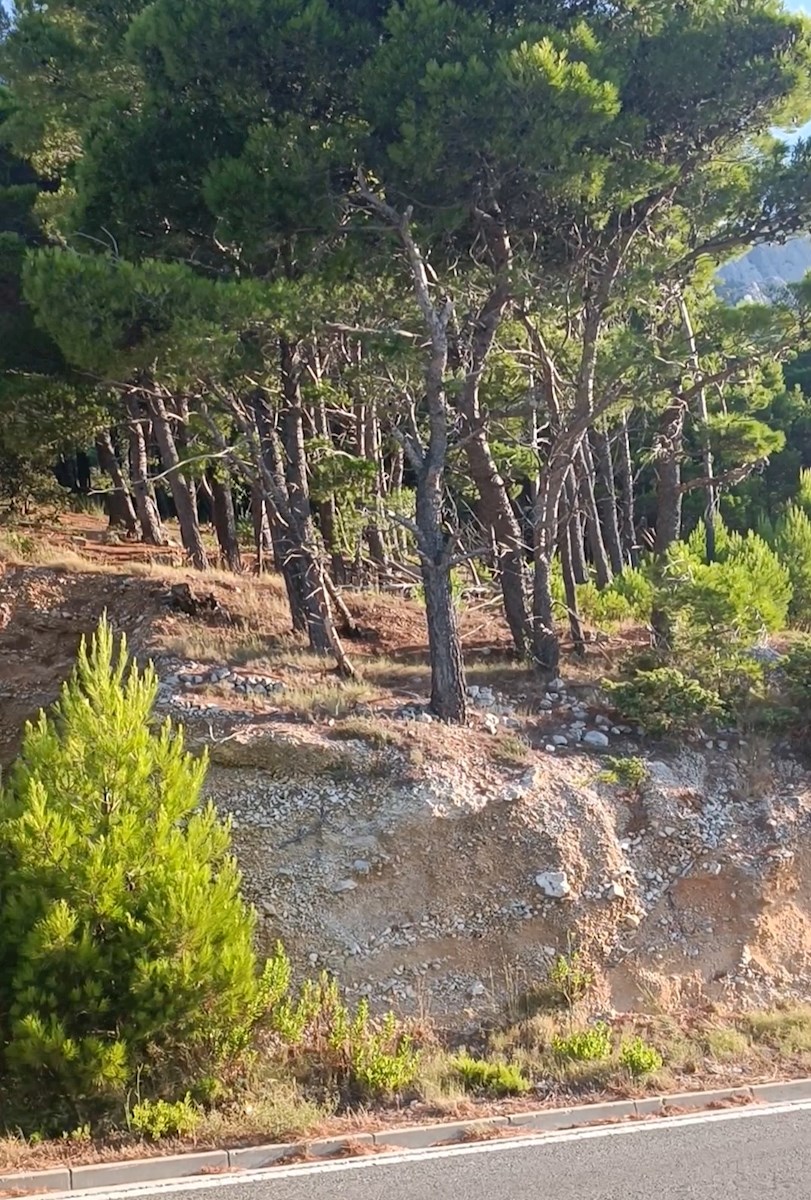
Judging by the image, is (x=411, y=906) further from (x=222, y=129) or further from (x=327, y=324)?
(x=222, y=129)

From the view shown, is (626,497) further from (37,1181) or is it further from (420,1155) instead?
(37,1181)

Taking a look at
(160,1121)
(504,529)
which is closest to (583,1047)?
(160,1121)

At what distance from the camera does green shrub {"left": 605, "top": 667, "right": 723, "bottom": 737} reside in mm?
11008

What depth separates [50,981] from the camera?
21.7 ft

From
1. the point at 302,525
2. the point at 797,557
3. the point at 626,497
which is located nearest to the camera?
the point at 302,525

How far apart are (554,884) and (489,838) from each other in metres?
0.73

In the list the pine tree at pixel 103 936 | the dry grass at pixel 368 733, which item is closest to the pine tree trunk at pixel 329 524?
the dry grass at pixel 368 733

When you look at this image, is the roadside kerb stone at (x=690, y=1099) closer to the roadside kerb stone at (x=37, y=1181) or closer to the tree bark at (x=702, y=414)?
the roadside kerb stone at (x=37, y=1181)

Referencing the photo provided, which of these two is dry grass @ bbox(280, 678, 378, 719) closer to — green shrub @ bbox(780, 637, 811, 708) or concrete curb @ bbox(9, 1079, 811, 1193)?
concrete curb @ bbox(9, 1079, 811, 1193)

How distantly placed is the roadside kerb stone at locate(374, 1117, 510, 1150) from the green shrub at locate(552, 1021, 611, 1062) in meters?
1.20

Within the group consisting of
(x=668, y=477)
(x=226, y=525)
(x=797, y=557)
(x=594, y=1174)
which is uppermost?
(x=668, y=477)

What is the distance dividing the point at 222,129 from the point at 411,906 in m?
7.98

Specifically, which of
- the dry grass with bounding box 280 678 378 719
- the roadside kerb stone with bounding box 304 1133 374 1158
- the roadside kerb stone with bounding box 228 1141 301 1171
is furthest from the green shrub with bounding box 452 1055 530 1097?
the dry grass with bounding box 280 678 378 719

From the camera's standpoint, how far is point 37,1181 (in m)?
5.79
